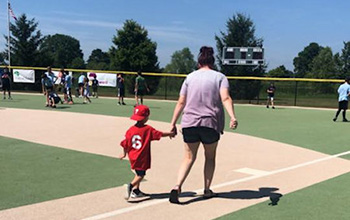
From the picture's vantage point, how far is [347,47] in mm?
94438

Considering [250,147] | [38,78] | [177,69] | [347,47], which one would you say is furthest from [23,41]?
[347,47]

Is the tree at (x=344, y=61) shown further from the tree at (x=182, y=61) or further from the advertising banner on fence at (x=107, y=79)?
the advertising banner on fence at (x=107, y=79)

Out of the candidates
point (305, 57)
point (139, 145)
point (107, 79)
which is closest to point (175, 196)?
point (139, 145)

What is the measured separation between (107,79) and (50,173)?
25136mm

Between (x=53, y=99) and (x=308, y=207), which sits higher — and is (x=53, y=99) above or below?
above

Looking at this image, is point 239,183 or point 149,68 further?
point 149,68

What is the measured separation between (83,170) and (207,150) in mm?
2615

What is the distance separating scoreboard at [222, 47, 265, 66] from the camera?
28.3m

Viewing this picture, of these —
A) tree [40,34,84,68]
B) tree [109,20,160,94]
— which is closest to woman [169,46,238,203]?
tree [109,20,160,94]

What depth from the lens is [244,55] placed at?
93.6 ft

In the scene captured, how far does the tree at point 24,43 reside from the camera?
4456cm

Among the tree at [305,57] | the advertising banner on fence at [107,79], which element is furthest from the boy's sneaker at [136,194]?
the tree at [305,57]

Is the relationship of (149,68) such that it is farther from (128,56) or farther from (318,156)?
(318,156)

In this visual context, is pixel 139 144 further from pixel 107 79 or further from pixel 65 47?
pixel 65 47
